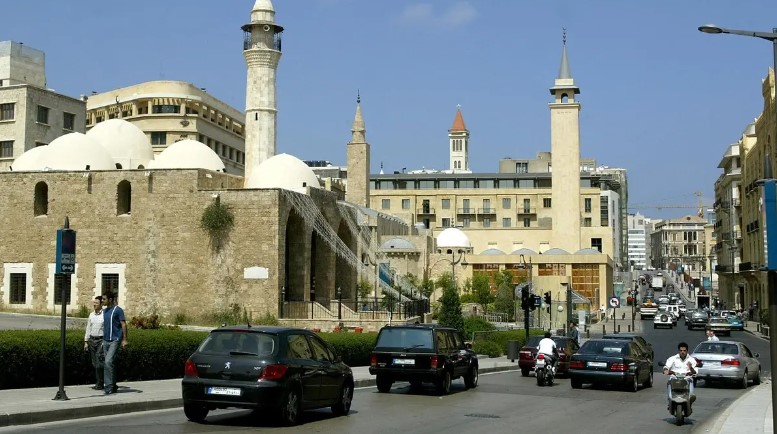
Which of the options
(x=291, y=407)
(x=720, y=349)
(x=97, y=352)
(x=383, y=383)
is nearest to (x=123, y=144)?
(x=383, y=383)

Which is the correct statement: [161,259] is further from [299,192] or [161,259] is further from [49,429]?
[49,429]

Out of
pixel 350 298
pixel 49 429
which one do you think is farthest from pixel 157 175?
pixel 49 429

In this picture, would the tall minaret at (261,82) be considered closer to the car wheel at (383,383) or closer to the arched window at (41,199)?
the arched window at (41,199)

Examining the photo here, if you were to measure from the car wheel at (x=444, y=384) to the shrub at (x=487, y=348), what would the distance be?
17112 millimetres

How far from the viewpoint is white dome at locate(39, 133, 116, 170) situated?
46625 mm

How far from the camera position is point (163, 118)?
7969 cm

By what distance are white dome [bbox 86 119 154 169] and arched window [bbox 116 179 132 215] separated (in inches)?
235

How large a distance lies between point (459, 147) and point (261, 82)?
105 meters

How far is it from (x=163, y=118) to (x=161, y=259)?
38.2 metres

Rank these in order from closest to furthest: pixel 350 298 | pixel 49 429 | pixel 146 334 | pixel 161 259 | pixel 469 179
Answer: pixel 49 429, pixel 146 334, pixel 161 259, pixel 350 298, pixel 469 179

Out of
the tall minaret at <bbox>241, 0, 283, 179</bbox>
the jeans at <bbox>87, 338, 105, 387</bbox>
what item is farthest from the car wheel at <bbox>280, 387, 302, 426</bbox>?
the tall minaret at <bbox>241, 0, 283, 179</bbox>

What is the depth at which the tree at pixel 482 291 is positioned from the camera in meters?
69.9

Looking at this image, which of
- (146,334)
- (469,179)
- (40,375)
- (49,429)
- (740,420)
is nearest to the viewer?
(49,429)

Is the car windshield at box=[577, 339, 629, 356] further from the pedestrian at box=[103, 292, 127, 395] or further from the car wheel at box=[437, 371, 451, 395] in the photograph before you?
the pedestrian at box=[103, 292, 127, 395]
